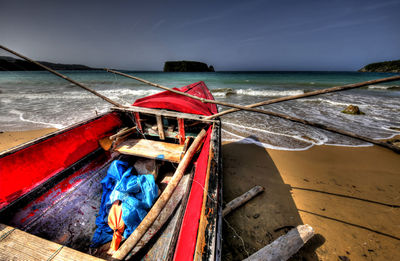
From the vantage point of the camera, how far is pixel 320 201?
3119 millimetres

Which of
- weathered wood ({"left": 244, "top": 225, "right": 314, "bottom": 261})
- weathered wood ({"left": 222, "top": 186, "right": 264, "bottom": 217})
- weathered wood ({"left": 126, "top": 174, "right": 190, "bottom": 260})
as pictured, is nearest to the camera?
weathered wood ({"left": 126, "top": 174, "right": 190, "bottom": 260})

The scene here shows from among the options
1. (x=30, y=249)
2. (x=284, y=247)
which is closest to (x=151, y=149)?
(x=30, y=249)

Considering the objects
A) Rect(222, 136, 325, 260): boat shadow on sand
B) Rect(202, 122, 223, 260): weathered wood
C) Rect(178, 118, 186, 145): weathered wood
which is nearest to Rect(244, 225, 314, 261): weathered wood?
Rect(222, 136, 325, 260): boat shadow on sand

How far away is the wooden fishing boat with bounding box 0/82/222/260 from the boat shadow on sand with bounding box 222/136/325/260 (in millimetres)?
1133

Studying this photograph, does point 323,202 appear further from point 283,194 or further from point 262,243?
point 262,243

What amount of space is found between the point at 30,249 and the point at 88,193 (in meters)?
1.29

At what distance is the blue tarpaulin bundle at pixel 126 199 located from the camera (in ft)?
6.67

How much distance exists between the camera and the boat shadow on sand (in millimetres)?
2334

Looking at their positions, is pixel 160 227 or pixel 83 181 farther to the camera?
pixel 83 181

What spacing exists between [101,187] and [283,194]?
3.80 meters

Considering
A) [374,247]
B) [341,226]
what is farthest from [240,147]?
[374,247]

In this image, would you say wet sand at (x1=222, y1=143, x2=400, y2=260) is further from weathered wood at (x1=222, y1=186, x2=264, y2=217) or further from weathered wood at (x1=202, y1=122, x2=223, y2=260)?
weathered wood at (x1=202, y1=122, x2=223, y2=260)

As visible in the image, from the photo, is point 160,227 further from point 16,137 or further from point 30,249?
point 16,137

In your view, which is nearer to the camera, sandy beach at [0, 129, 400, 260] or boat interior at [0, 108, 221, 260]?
boat interior at [0, 108, 221, 260]
